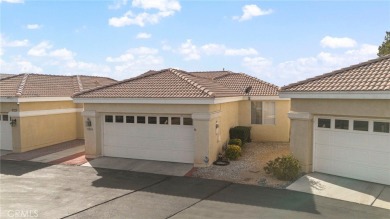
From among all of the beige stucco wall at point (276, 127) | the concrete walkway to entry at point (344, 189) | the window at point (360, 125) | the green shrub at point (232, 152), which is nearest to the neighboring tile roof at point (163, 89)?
the beige stucco wall at point (276, 127)

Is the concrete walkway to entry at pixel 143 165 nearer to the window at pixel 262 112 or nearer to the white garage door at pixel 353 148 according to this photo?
the white garage door at pixel 353 148

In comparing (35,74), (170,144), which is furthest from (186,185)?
(35,74)

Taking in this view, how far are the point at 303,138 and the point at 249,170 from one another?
2.57m

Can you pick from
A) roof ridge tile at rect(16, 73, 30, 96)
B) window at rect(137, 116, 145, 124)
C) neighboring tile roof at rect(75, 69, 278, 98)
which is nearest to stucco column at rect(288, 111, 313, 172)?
neighboring tile roof at rect(75, 69, 278, 98)

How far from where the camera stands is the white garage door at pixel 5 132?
63.4ft

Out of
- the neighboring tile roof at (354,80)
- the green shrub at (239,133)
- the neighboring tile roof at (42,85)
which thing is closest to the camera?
the neighboring tile roof at (354,80)

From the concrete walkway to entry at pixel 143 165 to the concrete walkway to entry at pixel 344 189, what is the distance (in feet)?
15.7

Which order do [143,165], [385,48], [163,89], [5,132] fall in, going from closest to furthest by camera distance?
[143,165]
[163,89]
[5,132]
[385,48]

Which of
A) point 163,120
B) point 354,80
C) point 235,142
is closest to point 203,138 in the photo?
point 163,120

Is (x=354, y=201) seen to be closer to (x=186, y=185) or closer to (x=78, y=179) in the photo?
(x=186, y=185)

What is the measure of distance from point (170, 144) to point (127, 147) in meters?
2.35

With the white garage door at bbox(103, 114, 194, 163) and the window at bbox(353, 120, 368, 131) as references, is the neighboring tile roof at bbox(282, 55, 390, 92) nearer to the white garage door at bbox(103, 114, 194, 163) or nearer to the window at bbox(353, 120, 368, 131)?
the window at bbox(353, 120, 368, 131)

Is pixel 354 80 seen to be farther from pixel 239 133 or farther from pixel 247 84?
pixel 247 84

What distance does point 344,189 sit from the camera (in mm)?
11383
